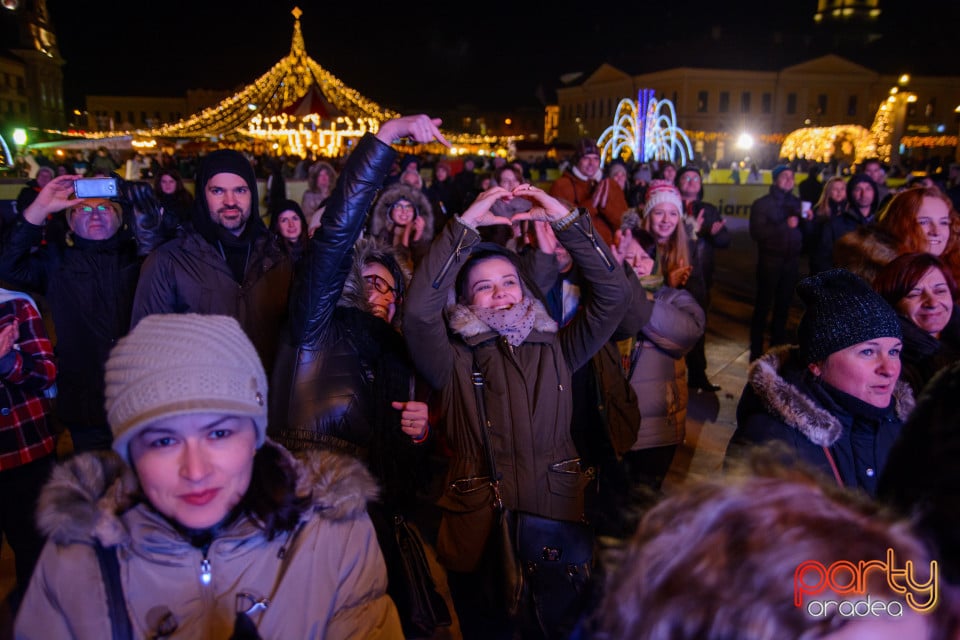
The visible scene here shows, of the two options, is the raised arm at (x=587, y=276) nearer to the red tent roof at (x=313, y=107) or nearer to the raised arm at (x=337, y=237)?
the raised arm at (x=337, y=237)

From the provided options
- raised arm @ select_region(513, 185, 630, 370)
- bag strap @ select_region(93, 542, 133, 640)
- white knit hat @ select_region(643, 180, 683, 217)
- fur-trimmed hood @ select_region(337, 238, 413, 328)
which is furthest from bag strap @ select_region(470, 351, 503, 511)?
white knit hat @ select_region(643, 180, 683, 217)

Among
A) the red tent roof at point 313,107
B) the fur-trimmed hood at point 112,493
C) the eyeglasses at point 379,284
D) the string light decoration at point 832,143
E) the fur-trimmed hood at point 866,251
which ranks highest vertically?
the red tent roof at point 313,107

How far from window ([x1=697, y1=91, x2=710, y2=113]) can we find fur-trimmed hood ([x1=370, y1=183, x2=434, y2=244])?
236 ft

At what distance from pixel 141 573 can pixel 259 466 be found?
35 centimetres

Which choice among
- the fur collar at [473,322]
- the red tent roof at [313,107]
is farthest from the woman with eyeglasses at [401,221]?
the red tent roof at [313,107]

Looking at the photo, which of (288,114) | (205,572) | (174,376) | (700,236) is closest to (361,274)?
(174,376)

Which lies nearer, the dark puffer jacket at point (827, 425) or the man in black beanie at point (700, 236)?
the dark puffer jacket at point (827, 425)

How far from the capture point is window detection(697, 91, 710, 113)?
228ft

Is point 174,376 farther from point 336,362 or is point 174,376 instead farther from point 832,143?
point 832,143

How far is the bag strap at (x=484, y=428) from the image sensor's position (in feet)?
8.38

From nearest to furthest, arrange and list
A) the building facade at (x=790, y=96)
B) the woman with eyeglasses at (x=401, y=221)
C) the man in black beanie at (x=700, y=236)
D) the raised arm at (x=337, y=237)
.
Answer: the raised arm at (x=337, y=237) < the woman with eyeglasses at (x=401, y=221) < the man in black beanie at (x=700, y=236) < the building facade at (x=790, y=96)

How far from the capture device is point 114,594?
145cm

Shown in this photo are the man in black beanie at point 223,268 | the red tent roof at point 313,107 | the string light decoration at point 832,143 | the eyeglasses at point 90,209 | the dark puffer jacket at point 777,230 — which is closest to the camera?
the man in black beanie at point 223,268

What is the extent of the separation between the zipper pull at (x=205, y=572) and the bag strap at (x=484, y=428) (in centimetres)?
122
